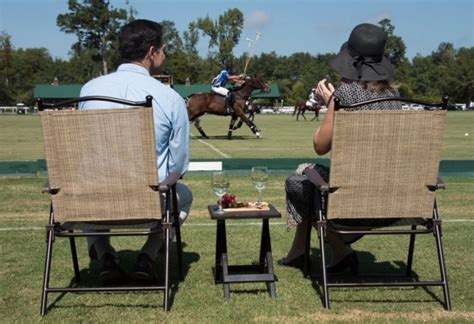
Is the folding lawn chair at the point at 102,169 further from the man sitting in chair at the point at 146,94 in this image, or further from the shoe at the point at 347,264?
the shoe at the point at 347,264

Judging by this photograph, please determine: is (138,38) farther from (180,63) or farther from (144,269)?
(180,63)

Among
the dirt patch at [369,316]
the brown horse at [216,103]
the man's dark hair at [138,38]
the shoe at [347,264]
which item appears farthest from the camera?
the brown horse at [216,103]

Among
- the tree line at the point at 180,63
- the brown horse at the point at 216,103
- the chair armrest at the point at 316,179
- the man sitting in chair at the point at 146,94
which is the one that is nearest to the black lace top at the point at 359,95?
the chair armrest at the point at 316,179

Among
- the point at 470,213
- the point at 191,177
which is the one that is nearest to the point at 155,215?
the point at 470,213

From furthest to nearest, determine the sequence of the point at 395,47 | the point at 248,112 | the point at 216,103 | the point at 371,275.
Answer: the point at 395,47 < the point at 248,112 < the point at 216,103 < the point at 371,275

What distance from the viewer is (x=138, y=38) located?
471cm

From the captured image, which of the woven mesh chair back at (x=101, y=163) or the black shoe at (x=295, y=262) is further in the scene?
the black shoe at (x=295, y=262)

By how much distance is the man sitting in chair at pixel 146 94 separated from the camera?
181 inches

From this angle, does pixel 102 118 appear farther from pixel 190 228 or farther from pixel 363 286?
pixel 190 228

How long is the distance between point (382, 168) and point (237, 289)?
51.4 inches

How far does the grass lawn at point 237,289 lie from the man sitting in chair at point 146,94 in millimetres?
291

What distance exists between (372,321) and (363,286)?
359mm

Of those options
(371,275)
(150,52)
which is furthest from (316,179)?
(150,52)

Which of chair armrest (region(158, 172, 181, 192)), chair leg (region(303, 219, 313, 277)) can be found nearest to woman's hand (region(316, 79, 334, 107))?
chair leg (region(303, 219, 313, 277))
